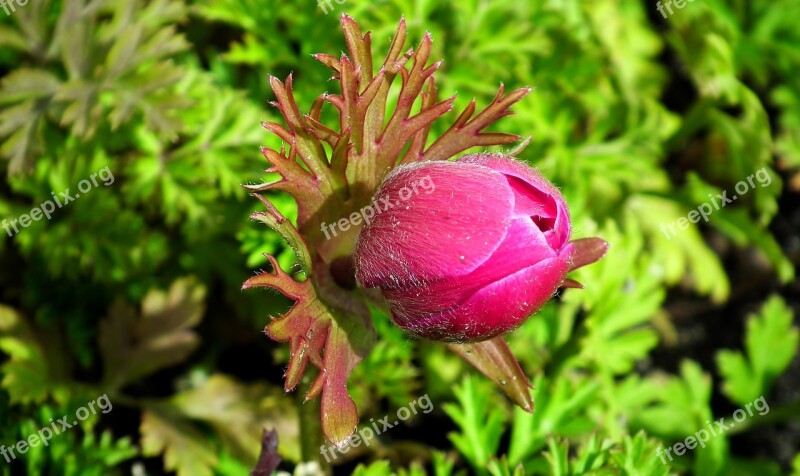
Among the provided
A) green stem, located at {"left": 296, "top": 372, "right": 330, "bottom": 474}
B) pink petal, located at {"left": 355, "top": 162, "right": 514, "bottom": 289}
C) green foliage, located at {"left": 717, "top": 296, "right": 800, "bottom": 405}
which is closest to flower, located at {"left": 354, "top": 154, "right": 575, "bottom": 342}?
pink petal, located at {"left": 355, "top": 162, "right": 514, "bottom": 289}

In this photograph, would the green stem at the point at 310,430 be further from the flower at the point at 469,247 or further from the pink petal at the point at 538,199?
the pink petal at the point at 538,199

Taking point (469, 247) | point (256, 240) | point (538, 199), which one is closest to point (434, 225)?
point (469, 247)

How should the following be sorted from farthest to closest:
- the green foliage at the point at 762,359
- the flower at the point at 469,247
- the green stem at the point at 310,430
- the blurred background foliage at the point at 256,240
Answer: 1. the green foliage at the point at 762,359
2. the blurred background foliage at the point at 256,240
3. the green stem at the point at 310,430
4. the flower at the point at 469,247

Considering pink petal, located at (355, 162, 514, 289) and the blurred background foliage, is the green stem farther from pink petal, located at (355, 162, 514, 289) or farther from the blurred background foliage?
pink petal, located at (355, 162, 514, 289)

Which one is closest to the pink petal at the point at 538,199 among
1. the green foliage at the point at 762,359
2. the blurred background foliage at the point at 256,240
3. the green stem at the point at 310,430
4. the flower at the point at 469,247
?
the flower at the point at 469,247

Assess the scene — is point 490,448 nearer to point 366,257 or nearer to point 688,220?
point 366,257

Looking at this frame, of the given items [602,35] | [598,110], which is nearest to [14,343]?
[598,110]
